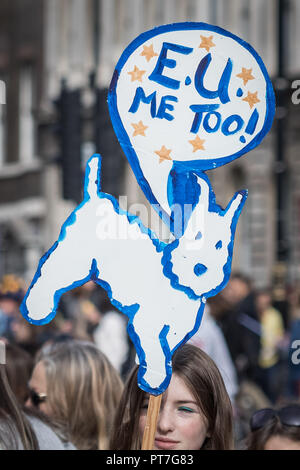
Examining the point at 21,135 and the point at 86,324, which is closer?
the point at 86,324

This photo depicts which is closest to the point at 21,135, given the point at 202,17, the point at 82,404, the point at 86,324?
the point at 202,17

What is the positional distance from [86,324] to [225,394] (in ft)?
16.6

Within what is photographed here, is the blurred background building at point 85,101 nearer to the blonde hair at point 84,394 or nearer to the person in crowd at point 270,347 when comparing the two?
the person in crowd at point 270,347

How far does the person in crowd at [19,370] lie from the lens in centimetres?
406

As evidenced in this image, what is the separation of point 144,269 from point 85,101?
1287 cm

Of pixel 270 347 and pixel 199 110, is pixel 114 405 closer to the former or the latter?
pixel 199 110

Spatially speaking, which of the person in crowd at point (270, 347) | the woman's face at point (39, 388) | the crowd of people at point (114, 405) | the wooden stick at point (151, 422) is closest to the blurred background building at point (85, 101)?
the person in crowd at point (270, 347)

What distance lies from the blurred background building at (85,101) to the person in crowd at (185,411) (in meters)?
6.79

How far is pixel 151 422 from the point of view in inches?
108

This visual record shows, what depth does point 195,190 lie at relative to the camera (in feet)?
9.36

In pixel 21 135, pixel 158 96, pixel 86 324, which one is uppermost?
pixel 21 135

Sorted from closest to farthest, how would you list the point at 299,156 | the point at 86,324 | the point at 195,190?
the point at 195,190, the point at 86,324, the point at 299,156

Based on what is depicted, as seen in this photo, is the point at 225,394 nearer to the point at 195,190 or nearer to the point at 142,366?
the point at 142,366

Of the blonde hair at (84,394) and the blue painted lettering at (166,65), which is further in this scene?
the blonde hair at (84,394)
